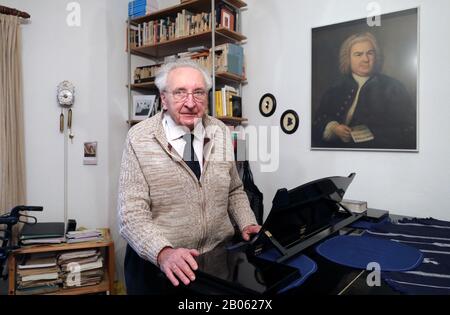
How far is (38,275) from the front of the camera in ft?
7.49

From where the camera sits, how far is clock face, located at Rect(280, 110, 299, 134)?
2.58 meters

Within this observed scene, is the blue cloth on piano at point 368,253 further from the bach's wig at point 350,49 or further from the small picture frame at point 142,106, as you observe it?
the small picture frame at point 142,106

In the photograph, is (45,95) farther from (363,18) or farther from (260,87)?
(363,18)

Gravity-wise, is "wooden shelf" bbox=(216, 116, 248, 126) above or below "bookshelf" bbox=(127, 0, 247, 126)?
below

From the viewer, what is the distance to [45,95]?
2691mm

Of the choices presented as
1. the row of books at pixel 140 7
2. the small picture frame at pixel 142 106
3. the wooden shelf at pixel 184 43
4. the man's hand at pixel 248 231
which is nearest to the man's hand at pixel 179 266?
the man's hand at pixel 248 231

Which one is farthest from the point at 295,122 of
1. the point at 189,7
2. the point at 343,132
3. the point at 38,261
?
the point at 38,261

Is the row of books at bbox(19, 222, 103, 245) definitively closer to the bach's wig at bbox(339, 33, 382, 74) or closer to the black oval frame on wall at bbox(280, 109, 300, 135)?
the black oval frame on wall at bbox(280, 109, 300, 135)

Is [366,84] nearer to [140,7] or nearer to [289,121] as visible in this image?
[289,121]

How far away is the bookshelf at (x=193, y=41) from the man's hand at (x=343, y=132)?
2.60 feet

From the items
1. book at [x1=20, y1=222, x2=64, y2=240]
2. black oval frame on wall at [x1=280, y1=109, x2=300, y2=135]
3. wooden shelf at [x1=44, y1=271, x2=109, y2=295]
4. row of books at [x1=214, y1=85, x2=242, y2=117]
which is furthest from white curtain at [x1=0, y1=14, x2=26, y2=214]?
black oval frame on wall at [x1=280, y1=109, x2=300, y2=135]

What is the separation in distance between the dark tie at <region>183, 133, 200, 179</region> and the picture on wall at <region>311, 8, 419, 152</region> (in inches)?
53.1

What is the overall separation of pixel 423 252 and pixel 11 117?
2757 millimetres
